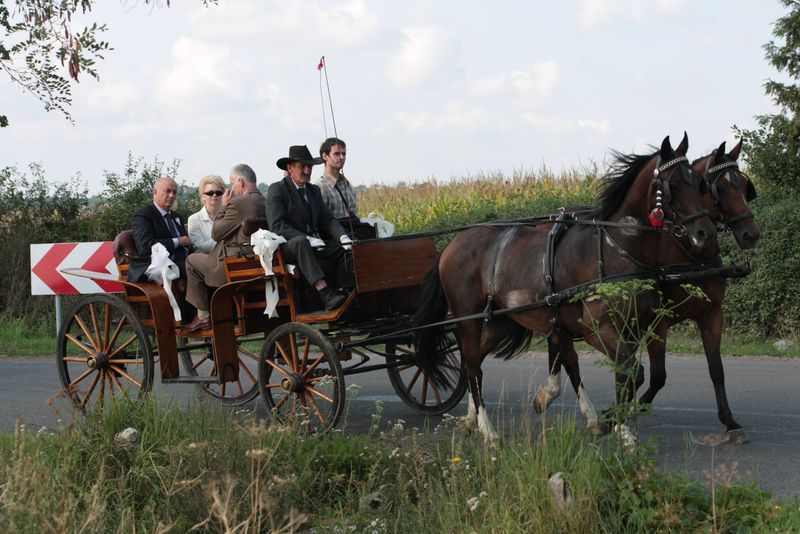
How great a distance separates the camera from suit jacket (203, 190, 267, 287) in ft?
29.0

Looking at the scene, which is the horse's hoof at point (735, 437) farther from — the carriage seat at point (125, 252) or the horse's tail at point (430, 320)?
the carriage seat at point (125, 252)

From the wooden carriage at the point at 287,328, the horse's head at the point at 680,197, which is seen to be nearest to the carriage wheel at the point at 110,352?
the wooden carriage at the point at 287,328

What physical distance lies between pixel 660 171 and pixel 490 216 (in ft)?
30.4

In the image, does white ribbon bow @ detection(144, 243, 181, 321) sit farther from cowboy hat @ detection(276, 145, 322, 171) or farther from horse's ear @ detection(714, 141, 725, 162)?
horse's ear @ detection(714, 141, 725, 162)

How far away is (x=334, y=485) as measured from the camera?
220 inches

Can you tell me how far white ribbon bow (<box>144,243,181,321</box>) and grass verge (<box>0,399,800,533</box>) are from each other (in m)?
2.82

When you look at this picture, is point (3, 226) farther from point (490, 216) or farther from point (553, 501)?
point (553, 501)

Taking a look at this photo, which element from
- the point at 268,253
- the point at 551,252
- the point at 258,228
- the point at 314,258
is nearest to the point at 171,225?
the point at 258,228

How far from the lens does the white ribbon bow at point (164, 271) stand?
9.15m

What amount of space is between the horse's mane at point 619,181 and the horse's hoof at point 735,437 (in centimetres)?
172

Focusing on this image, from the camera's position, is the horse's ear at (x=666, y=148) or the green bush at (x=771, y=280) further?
the green bush at (x=771, y=280)

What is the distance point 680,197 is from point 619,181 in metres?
0.56

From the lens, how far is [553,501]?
4.70 meters

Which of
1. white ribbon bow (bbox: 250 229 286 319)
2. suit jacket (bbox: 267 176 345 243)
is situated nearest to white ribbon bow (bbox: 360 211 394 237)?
suit jacket (bbox: 267 176 345 243)
